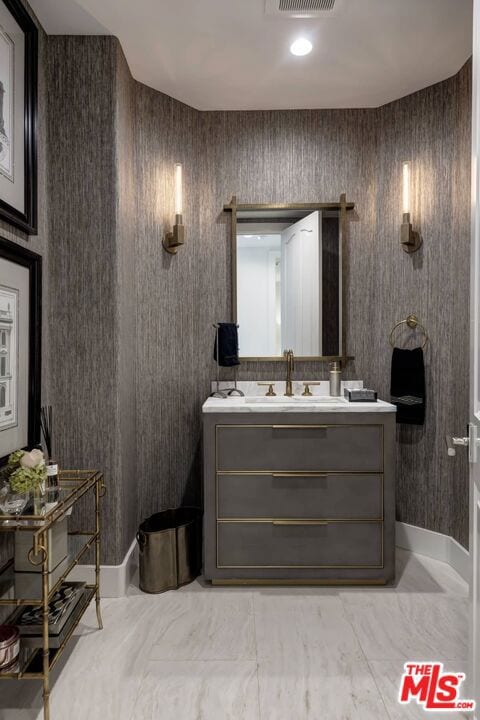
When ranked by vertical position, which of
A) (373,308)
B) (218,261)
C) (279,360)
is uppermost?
(218,261)

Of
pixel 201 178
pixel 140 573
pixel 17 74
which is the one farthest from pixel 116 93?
pixel 140 573

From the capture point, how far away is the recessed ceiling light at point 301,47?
91.0 inches

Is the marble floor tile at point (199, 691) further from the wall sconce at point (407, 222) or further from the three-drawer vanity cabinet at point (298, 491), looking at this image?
the wall sconce at point (407, 222)

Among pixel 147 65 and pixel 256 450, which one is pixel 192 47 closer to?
pixel 147 65

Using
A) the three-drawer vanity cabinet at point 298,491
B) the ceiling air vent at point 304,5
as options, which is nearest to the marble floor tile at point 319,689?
the three-drawer vanity cabinet at point 298,491

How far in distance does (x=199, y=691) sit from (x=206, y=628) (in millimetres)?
377

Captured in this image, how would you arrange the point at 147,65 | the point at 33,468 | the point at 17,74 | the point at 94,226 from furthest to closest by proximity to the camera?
the point at 147,65 < the point at 94,226 < the point at 17,74 < the point at 33,468

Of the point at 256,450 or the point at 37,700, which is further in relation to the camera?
the point at 256,450

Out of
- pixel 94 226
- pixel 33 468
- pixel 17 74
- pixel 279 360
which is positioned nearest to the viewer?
pixel 33 468

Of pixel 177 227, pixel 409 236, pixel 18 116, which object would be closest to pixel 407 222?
pixel 409 236

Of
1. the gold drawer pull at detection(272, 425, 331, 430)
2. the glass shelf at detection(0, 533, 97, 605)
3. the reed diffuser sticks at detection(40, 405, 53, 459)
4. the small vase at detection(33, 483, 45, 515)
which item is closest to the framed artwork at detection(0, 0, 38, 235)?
the reed diffuser sticks at detection(40, 405, 53, 459)

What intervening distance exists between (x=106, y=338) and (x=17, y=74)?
3.56 ft

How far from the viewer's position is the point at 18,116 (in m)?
1.90

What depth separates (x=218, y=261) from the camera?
296cm
